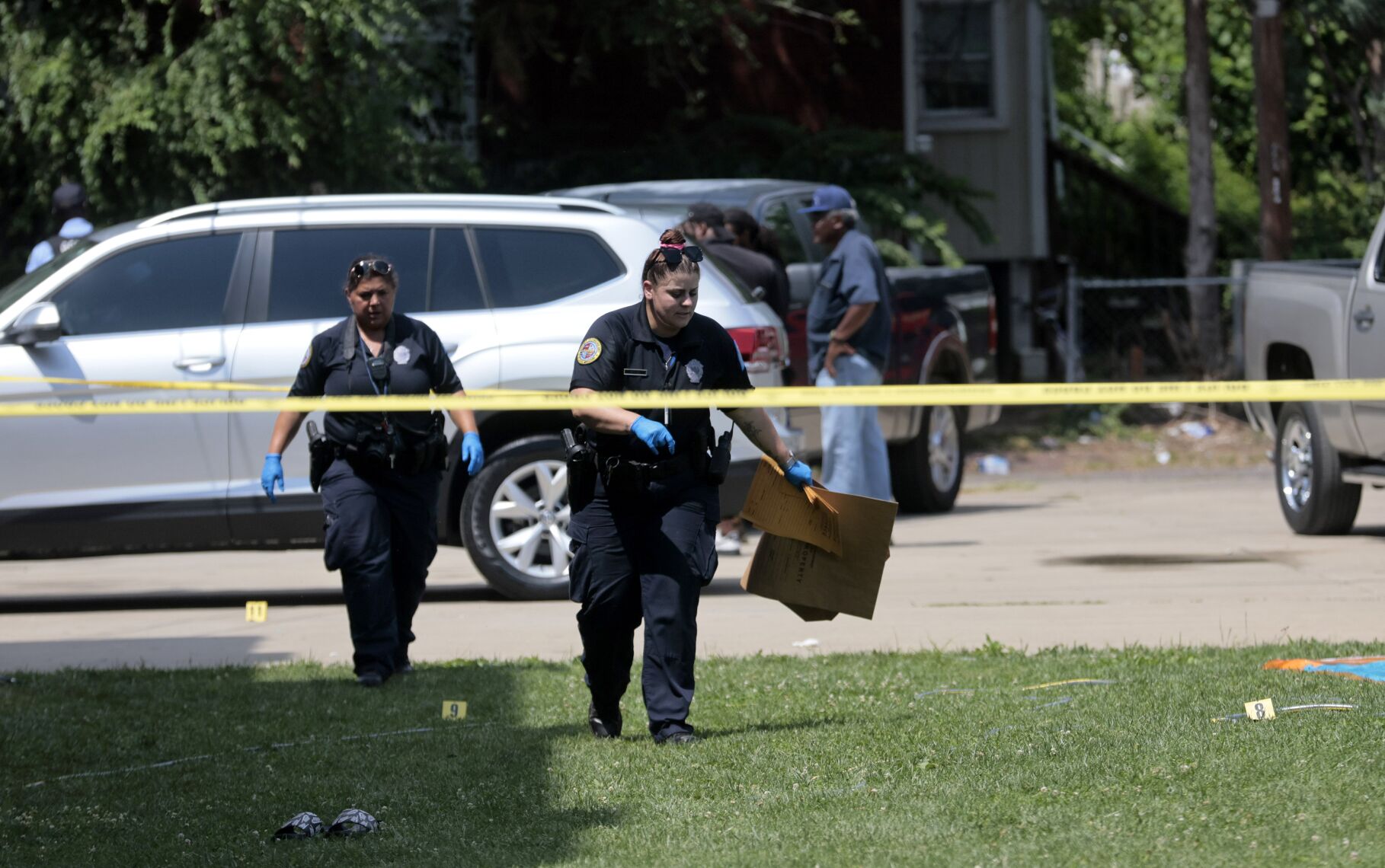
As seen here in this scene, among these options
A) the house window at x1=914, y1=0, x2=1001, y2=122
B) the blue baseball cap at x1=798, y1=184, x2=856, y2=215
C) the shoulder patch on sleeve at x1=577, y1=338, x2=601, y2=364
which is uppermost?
the house window at x1=914, y1=0, x2=1001, y2=122

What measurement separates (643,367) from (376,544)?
189cm

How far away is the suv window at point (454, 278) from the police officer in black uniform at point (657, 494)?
133 inches

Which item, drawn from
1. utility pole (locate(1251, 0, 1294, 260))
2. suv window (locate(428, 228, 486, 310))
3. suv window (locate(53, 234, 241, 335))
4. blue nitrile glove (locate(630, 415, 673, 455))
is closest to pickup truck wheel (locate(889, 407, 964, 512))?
suv window (locate(428, 228, 486, 310))

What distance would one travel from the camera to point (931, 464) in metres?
13.0

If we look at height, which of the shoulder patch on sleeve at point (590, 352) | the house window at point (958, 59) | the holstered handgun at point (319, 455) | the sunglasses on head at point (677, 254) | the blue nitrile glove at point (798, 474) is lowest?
the holstered handgun at point (319, 455)

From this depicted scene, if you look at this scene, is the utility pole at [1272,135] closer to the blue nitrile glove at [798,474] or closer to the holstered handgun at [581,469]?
the blue nitrile glove at [798,474]

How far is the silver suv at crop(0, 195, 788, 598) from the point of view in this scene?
30.3 feet

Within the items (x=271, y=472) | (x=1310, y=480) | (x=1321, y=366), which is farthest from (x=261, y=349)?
(x=1310, y=480)

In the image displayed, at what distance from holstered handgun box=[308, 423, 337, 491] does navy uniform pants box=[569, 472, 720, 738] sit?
1.71 meters

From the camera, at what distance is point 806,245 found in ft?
41.0

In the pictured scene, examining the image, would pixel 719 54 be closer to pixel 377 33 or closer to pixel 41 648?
pixel 377 33

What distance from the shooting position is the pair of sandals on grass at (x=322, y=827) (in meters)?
5.09

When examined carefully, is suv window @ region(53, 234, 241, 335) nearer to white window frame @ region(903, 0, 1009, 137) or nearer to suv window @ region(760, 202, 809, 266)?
suv window @ region(760, 202, 809, 266)

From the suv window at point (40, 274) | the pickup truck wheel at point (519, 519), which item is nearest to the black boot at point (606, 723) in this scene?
the pickup truck wheel at point (519, 519)
